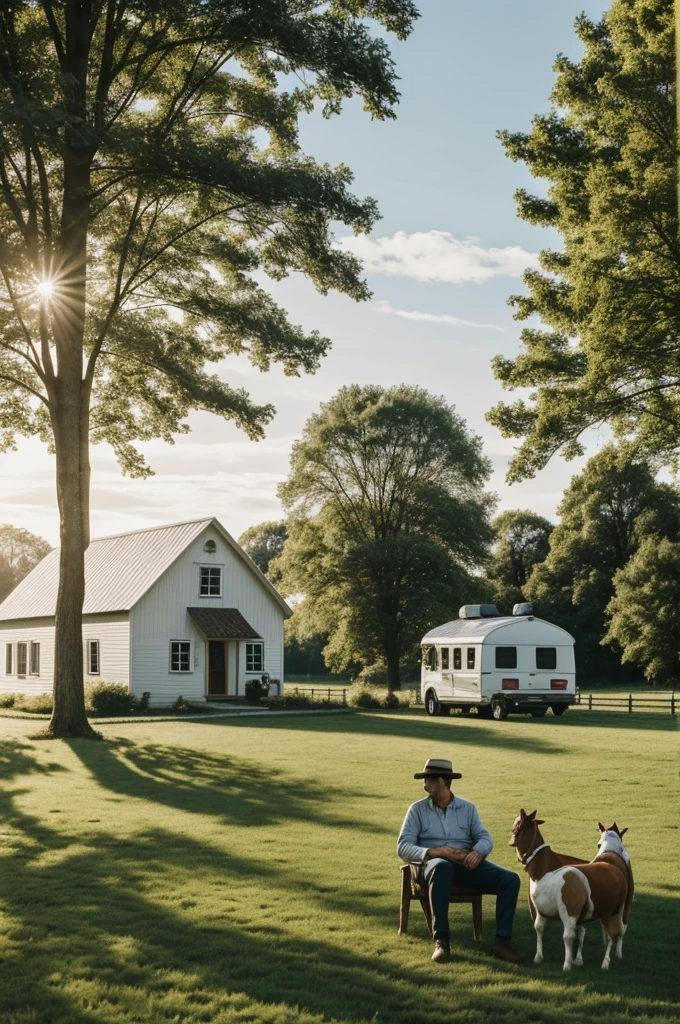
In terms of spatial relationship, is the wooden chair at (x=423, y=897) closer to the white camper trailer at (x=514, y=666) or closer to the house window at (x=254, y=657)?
the white camper trailer at (x=514, y=666)

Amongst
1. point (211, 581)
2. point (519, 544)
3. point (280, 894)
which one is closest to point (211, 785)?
point (280, 894)

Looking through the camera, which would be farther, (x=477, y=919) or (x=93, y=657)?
(x=93, y=657)

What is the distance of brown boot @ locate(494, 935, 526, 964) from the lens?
7.70 metres

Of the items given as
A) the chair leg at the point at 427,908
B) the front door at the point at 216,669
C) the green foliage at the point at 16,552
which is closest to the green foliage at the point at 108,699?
the front door at the point at 216,669

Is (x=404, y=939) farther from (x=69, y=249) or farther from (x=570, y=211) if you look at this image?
(x=69, y=249)

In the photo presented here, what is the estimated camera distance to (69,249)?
2481cm

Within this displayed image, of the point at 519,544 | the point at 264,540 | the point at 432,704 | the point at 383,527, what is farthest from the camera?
the point at 264,540

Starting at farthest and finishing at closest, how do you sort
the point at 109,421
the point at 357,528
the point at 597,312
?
the point at 357,528, the point at 109,421, the point at 597,312

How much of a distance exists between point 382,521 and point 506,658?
1857 cm

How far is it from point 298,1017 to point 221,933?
209 cm

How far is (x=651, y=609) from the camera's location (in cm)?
6412

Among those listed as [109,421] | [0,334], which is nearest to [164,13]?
[0,334]

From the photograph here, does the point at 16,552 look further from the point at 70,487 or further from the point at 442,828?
the point at 442,828

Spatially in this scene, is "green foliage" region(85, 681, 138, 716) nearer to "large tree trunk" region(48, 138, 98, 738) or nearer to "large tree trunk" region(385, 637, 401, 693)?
"large tree trunk" region(48, 138, 98, 738)
